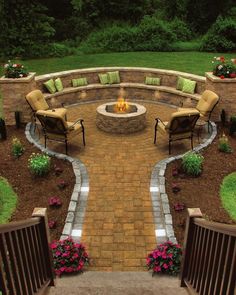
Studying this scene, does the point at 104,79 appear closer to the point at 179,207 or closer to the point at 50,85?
the point at 50,85

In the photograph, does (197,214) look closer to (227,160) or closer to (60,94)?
(227,160)

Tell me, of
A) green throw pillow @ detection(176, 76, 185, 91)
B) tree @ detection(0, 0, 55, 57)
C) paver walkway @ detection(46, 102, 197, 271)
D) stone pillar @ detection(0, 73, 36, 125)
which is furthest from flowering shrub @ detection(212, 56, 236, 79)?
tree @ detection(0, 0, 55, 57)

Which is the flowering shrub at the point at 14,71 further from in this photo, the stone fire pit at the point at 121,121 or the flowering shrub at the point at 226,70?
the flowering shrub at the point at 226,70

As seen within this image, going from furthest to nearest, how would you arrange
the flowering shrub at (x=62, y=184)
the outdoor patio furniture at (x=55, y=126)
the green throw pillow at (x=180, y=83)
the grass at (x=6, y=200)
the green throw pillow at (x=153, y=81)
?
1. the green throw pillow at (x=153, y=81)
2. the green throw pillow at (x=180, y=83)
3. the outdoor patio furniture at (x=55, y=126)
4. the flowering shrub at (x=62, y=184)
5. the grass at (x=6, y=200)

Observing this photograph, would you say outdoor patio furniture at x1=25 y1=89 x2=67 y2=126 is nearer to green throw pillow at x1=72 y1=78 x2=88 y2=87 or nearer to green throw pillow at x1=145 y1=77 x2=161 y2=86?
green throw pillow at x1=72 y1=78 x2=88 y2=87

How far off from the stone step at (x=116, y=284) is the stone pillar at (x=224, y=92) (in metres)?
8.19

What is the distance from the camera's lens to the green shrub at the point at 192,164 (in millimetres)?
9367

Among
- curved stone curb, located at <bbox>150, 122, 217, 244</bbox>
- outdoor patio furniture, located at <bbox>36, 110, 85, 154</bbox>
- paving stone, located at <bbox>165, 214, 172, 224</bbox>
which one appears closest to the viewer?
curved stone curb, located at <bbox>150, 122, 217, 244</bbox>

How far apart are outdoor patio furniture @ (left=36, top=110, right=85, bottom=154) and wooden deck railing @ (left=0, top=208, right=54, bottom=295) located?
5592 millimetres

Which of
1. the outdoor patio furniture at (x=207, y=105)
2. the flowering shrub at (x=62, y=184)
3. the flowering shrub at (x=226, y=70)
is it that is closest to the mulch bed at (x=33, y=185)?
the flowering shrub at (x=62, y=184)

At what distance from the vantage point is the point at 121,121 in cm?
1210

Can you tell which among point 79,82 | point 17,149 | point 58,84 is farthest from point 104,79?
point 17,149

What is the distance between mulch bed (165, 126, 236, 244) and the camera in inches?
309

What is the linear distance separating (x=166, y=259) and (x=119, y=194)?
2.94m
